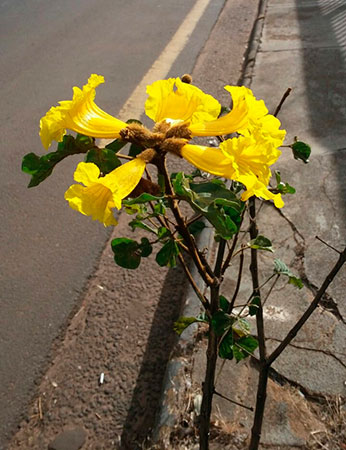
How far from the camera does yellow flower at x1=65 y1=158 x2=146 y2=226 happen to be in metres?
0.79

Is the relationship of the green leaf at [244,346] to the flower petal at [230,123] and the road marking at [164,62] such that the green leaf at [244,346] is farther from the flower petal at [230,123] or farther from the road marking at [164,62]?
the road marking at [164,62]

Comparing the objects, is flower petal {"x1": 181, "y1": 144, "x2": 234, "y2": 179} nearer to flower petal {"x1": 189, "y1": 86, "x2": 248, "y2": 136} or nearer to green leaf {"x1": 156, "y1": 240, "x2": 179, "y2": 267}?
flower petal {"x1": 189, "y1": 86, "x2": 248, "y2": 136}

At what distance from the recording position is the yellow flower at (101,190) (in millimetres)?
789

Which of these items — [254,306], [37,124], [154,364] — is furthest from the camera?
[37,124]

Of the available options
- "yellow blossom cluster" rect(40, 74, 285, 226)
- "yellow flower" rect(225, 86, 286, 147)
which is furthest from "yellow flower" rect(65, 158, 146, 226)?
"yellow flower" rect(225, 86, 286, 147)

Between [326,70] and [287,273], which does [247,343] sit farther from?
[326,70]

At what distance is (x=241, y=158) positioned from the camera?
812 mm

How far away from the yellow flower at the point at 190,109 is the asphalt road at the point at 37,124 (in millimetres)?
2024

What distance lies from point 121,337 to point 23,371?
566 mm

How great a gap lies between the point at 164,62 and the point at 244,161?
526 cm

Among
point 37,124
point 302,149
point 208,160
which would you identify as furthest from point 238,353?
point 37,124

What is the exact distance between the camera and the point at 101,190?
811 mm

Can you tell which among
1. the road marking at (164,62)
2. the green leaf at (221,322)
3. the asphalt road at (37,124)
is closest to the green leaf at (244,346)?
the green leaf at (221,322)

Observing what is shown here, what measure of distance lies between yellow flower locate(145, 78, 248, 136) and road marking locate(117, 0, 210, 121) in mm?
3677
